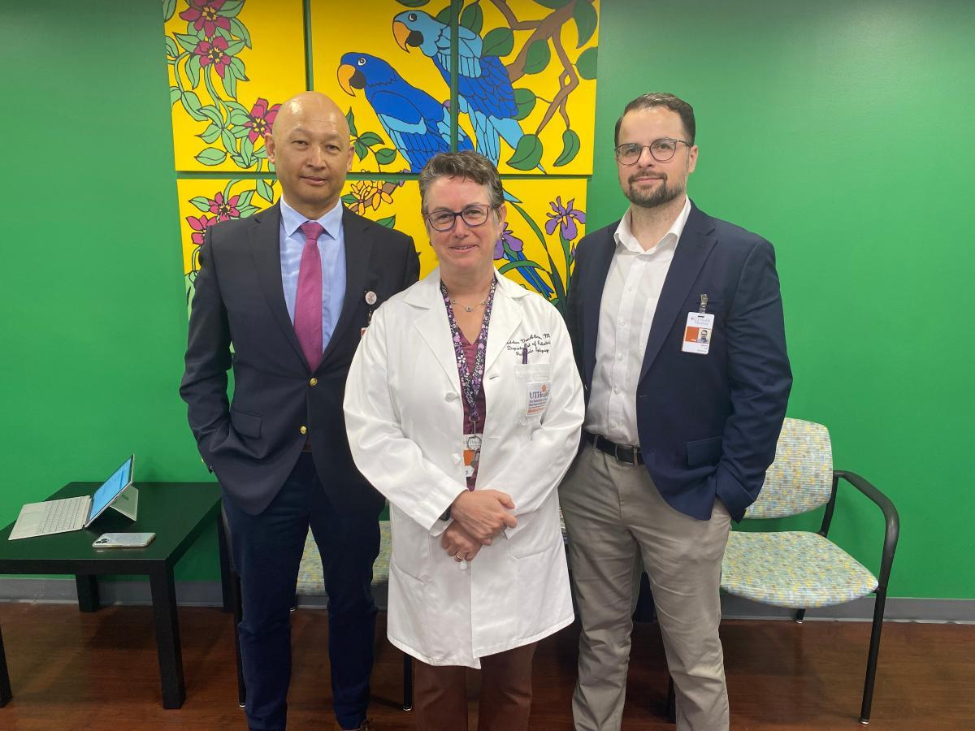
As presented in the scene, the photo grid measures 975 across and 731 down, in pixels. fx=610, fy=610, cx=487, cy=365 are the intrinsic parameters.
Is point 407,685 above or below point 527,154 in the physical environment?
below

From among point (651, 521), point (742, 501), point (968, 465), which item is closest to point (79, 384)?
point (651, 521)

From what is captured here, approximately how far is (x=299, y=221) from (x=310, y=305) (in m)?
0.25

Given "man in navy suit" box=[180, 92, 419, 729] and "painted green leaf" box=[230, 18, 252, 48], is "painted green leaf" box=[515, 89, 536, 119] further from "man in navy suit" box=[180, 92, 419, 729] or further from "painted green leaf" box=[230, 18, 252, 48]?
"painted green leaf" box=[230, 18, 252, 48]

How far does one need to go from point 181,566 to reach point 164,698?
0.74m

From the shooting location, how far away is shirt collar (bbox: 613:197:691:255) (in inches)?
67.5

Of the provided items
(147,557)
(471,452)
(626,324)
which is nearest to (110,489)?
(147,557)

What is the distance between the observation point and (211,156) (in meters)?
2.40

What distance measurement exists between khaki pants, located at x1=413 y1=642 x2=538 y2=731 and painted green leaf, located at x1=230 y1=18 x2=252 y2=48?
227cm

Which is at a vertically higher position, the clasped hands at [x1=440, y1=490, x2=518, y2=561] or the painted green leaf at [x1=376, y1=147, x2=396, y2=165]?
the painted green leaf at [x1=376, y1=147, x2=396, y2=165]

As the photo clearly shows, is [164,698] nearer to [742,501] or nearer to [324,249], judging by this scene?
[324,249]

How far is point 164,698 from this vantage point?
2.18 metres

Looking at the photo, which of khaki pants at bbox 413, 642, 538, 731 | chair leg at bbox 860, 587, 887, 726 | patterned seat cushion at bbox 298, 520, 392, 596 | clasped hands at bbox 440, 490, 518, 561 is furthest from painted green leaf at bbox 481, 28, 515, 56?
chair leg at bbox 860, 587, 887, 726

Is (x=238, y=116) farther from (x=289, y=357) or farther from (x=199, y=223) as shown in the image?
(x=289, y=357)

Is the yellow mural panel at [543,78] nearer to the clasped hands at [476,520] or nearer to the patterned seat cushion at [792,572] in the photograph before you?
the clasped hands at [476,520]
